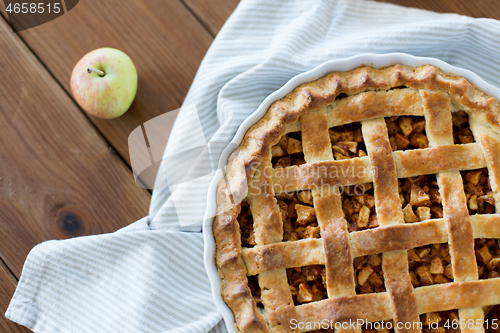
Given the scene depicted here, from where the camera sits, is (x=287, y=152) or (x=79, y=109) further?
(x=79, y=109)

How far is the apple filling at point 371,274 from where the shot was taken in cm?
129

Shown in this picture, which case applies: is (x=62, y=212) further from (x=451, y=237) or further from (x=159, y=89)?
(x=451, y=237)

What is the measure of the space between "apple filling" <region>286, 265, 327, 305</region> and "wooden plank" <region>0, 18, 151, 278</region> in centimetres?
70

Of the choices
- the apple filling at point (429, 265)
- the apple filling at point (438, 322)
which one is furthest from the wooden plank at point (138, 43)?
the apple filling at point (438, 322)

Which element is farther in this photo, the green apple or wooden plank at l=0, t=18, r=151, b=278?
wooden plank at l=0, t=18, r=151, b=278

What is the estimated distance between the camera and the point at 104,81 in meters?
1.54

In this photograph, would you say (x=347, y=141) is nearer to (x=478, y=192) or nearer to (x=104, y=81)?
(x=478, y=192)

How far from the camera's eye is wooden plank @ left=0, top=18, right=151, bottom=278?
65.2 inches

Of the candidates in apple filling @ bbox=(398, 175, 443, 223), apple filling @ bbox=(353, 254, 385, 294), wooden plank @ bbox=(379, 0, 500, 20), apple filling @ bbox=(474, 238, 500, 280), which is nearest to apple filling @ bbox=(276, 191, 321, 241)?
apple filling @ bbox=(353, 254, 385, 294)

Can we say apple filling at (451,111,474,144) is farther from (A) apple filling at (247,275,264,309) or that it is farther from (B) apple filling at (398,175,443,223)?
(A) apple filling at (247,275,264,309)

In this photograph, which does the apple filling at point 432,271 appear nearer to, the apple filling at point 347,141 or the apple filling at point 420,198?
the apple filling at point 420,198

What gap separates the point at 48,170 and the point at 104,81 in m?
0.46

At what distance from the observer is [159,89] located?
1711mm

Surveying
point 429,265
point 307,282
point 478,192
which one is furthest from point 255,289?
point 478,192
